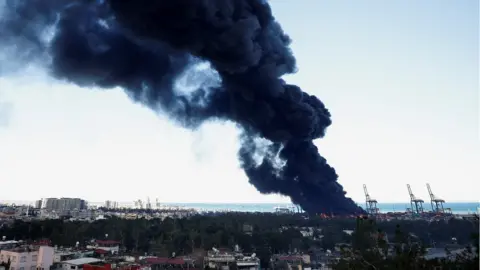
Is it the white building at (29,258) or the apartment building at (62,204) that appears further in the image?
the apartment building at (62,204)

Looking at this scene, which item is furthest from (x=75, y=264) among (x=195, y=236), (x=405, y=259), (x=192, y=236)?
(x=405, y=259)

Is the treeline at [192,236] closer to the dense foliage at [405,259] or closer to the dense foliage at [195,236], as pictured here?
the dense foliage at [195,236]

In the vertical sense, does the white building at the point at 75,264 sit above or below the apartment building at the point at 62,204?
below

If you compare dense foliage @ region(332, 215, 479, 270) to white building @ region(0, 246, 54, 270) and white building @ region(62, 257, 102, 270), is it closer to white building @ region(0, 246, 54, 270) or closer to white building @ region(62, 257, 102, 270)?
white building @ region(62, 257, 102, 270)

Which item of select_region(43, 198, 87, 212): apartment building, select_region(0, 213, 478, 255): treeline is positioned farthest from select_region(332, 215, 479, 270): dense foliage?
select_region(43, 198, 87, 212): apartment building

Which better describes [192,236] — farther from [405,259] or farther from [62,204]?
[62,204]

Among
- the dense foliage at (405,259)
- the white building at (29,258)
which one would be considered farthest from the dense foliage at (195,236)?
the dense foliage at (405,259)

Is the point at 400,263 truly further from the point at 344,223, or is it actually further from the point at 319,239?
the point at 344,223

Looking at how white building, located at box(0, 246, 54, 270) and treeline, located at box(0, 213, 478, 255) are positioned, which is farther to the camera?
treeline, located at box(0, 213, 478, 255)
